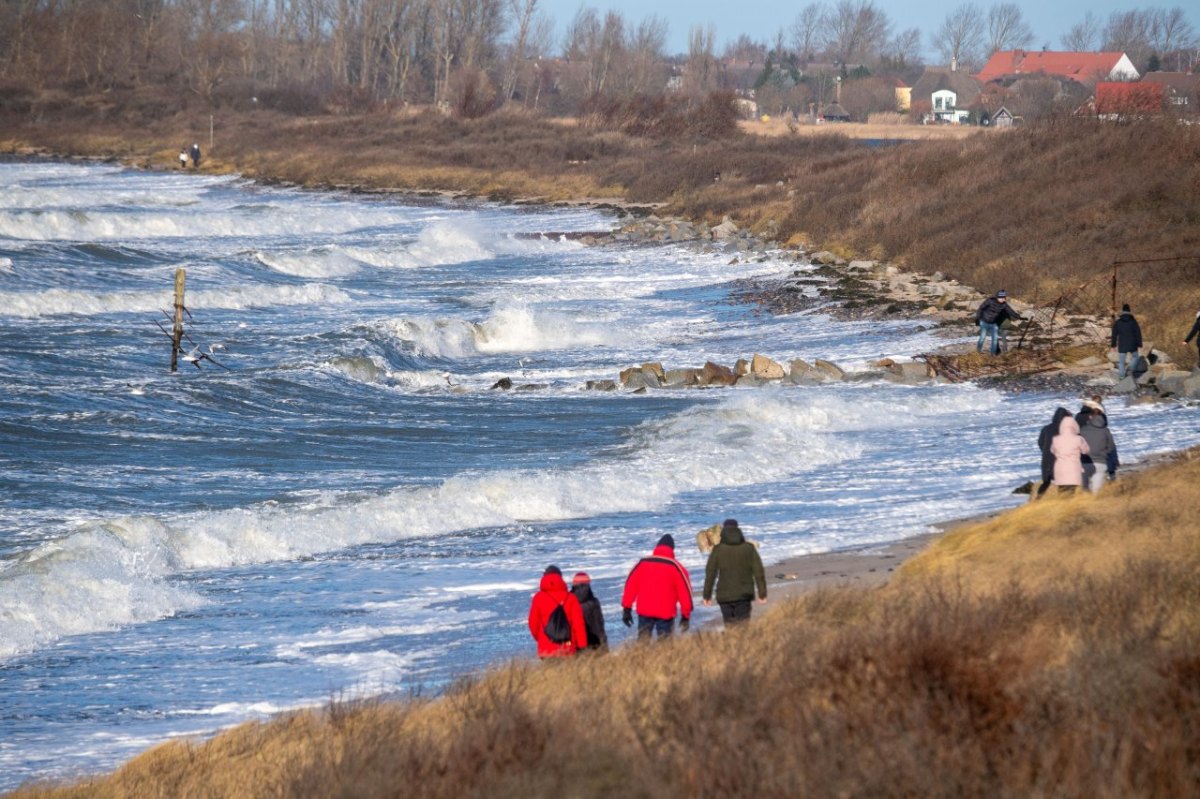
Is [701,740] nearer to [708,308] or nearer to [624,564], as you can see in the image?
[624,564]

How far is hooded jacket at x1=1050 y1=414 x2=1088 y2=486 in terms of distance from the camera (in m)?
14.7

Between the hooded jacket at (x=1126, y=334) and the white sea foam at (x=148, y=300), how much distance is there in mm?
24631

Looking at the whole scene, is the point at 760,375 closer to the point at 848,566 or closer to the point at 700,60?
the point at 848,566

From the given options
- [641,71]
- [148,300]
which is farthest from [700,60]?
[148,300]

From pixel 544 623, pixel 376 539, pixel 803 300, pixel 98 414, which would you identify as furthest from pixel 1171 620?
pixel 803 300

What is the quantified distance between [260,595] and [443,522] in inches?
142

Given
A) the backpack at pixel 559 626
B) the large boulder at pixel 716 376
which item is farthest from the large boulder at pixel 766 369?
the backpack at pixel 559 626

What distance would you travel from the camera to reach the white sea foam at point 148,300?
1475 inches

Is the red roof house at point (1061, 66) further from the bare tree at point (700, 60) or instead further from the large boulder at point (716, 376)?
the large boulder at point (716, 376)

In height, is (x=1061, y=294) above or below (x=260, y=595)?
above

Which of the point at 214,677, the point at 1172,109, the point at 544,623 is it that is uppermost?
the point at 1172,109

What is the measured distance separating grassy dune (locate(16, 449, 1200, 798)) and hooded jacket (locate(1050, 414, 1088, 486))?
12.2 feet

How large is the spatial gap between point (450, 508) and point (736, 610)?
766cm

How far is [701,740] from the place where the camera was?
287 inches
